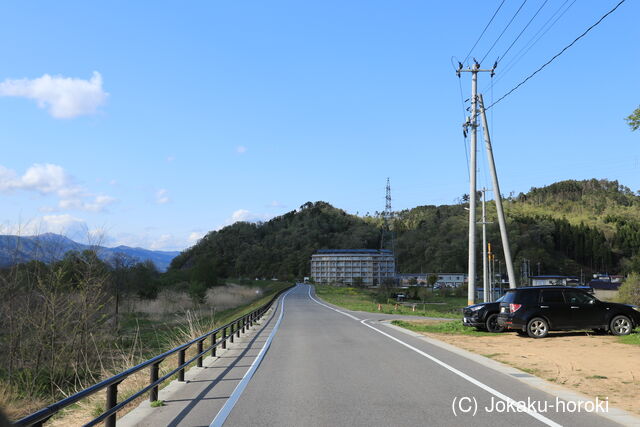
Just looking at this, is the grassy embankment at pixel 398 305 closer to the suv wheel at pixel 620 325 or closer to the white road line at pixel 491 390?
the suv wheel at pixel 620 325

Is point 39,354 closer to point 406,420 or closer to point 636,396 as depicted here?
point 406,420

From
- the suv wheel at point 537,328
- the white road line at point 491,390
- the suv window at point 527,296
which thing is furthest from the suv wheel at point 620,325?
the white road line at point 491,390

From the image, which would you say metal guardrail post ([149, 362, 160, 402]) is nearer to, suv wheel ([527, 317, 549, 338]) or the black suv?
the black suv

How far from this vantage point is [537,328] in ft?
59.0

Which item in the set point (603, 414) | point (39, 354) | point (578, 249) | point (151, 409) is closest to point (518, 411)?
point (603, 414)

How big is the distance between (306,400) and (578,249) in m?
212

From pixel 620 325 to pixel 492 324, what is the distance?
4.52 m

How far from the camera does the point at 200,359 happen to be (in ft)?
40.8

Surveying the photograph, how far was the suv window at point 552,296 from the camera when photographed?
1805cm

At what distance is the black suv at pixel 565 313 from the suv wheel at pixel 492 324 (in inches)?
105

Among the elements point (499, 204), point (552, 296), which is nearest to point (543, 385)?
point (552, 296)

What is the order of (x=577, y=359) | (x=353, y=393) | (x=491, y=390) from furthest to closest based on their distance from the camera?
(x=577, y=359)
(x=491, y=390)
(x=353, y=393)

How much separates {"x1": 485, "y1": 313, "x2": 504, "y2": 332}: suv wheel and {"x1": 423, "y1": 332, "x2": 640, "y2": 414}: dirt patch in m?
0.85

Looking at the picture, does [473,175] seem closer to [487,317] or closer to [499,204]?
[499,204]
